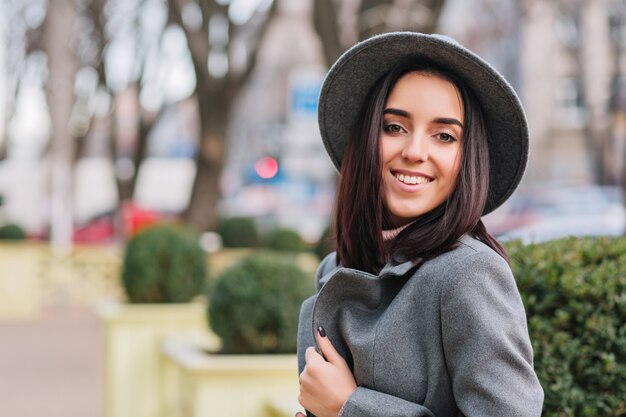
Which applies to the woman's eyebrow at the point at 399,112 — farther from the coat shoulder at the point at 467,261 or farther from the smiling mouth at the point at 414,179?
the coat shoulder at the point at 467,261

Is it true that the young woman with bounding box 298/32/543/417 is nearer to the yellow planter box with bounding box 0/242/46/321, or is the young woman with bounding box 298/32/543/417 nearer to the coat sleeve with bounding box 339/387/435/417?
the coat sleeve with bounding box 339/387/435/417

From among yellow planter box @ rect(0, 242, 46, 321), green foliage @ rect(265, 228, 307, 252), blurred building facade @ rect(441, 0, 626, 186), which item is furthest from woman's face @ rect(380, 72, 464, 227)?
blurred building facade @ rect(441, 0, 626, 186)

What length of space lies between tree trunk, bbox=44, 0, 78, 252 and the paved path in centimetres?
246

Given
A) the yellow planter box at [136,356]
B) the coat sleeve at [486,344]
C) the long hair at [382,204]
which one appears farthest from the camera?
the yellow planter box at [136,356]

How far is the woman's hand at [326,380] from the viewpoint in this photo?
7.22 ft

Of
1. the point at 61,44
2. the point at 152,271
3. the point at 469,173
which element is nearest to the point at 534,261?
the point at 469,173

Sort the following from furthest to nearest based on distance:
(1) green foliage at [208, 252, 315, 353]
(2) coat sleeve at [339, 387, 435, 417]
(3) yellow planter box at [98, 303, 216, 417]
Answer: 1. (3) yellow planter box at [98, 303, 216, 417]
2. (1) green foliage at [208, 252, 315, 353]
3. (2) coat sleeve at [339, 387, 435, 417]

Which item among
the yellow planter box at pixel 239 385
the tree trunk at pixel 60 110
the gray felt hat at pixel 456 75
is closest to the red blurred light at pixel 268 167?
the tree trunk at pixel 60 110

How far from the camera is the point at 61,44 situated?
18.7 metres

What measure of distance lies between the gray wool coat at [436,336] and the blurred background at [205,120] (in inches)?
51.4

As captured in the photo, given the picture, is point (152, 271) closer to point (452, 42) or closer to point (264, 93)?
point (452, 42)

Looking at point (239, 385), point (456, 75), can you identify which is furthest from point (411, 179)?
point (239, 385)

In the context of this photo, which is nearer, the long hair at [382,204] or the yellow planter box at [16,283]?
the long hair at [382,204]

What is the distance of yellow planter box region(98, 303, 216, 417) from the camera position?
7.33 m
